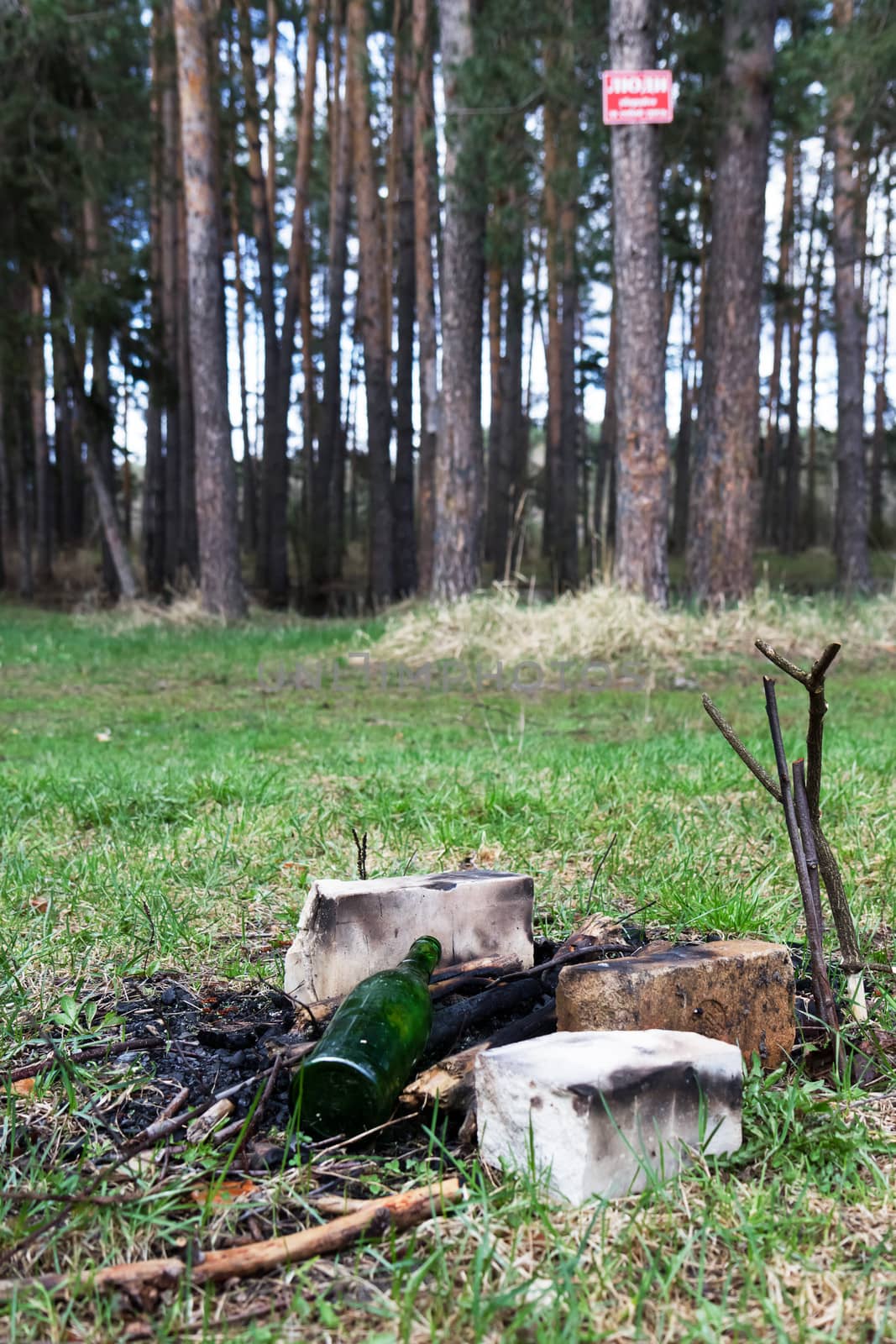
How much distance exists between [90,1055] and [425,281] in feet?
48.6

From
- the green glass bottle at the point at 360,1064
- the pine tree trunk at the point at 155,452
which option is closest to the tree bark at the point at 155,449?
the pine tree trunk at the point at 155,452

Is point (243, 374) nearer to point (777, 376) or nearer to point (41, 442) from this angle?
point (41, 442)

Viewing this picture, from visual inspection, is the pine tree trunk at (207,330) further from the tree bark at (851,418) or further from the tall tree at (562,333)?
the tree bark at (851,418)

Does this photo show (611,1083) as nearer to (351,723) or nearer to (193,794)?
(193,794)

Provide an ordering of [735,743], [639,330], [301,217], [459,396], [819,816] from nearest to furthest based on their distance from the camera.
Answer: [735,743] → [819,816] → [639,330] → [459,396] → [301,217]

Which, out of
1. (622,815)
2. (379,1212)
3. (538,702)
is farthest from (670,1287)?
(538,702)

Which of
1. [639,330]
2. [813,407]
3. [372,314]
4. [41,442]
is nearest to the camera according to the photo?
[639,330]

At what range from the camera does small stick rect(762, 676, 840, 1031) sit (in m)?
1.65

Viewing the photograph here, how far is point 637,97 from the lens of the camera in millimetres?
8336

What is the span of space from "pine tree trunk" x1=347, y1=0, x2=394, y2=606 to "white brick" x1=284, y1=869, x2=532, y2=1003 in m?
13.5

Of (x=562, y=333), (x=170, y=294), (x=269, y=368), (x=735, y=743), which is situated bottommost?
(x=735, y=743)

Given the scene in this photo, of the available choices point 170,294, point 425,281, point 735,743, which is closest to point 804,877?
point 735,743

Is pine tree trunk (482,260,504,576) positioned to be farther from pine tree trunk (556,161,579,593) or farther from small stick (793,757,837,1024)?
small stick (793,757,837,1024)

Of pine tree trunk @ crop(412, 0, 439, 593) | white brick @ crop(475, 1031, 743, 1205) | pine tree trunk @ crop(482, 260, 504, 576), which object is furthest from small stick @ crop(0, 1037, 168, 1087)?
pine tree trunk @ crop(482, 260, 504, 576)
